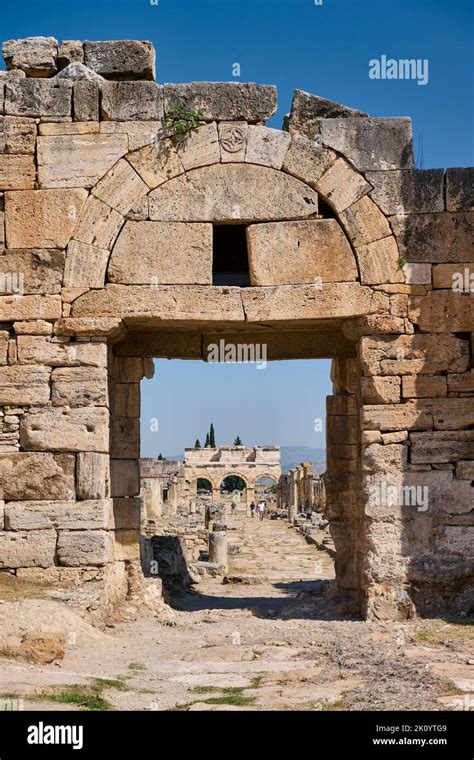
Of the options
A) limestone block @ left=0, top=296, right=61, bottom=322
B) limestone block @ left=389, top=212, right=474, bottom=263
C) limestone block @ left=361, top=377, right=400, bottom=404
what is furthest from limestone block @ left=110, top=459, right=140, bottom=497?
limestone block @ left=389, top=212, right=474, bottom=263

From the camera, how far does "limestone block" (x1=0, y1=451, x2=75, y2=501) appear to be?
30.6 ft

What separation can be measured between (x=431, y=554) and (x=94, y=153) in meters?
5.62

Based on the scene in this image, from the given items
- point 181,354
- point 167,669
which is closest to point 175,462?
point 181,354

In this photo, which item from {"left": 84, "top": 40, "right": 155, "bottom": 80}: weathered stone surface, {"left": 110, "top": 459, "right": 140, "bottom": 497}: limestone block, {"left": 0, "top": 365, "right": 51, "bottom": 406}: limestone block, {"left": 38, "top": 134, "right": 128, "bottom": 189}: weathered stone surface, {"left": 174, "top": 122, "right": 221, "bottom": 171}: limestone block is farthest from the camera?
{"left": 110, "top": 459, "right": 140, "bottom": 497}: limestone block

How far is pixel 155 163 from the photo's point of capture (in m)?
9.73

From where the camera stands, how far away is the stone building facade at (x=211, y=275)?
9344 millimetres

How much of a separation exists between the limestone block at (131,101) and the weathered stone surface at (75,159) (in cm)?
28

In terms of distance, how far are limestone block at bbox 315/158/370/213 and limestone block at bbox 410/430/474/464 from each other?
2.64 meters

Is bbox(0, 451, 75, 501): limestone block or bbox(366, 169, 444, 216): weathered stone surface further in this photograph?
bbox(366, 169, 444, 216): weathered stone surface

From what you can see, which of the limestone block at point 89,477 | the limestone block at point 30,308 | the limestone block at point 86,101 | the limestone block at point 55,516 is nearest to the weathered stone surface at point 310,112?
the limestone block at point 86,101

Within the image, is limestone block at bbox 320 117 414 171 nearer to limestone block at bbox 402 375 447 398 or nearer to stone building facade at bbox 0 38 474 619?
stone building facade at bbox 0 38 474 619

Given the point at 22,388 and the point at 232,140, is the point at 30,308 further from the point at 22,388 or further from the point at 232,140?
the point at 232,140

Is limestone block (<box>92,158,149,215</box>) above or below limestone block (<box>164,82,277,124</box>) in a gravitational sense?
below

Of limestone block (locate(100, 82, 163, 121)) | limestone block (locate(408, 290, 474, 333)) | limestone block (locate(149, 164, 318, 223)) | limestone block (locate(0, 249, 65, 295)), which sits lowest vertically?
limestone block (locate(408, 290, 474, 333))
